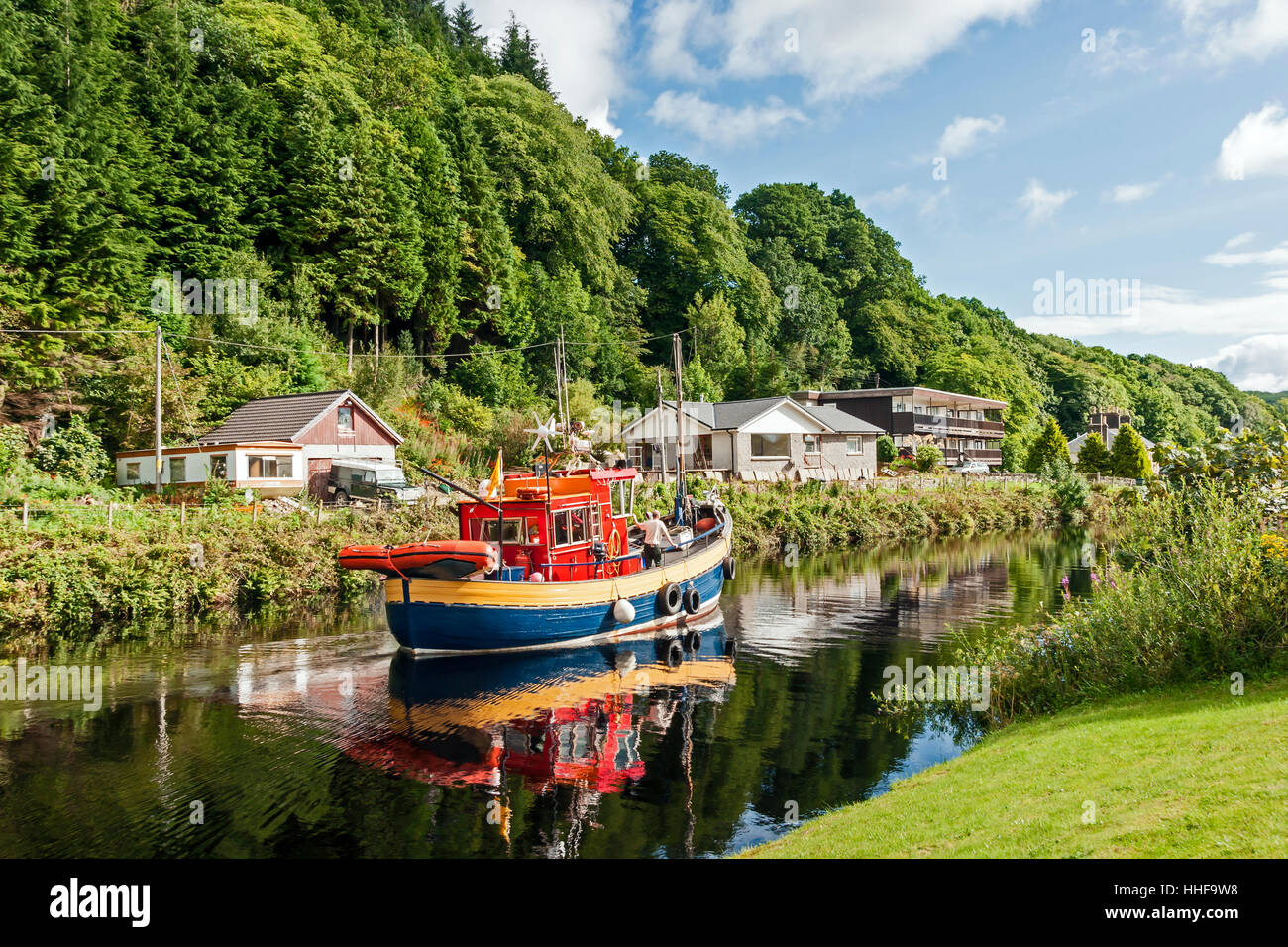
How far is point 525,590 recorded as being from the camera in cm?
1956

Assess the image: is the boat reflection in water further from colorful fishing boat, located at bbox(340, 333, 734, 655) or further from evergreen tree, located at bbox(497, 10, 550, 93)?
evergreen tree, located at bbox(497, 10, 550, 93)

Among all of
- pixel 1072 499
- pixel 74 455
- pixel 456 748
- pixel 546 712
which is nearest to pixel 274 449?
pixel 74 455

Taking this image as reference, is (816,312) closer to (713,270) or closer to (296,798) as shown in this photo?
(713,270)

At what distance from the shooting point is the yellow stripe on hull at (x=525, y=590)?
1897 centimetres

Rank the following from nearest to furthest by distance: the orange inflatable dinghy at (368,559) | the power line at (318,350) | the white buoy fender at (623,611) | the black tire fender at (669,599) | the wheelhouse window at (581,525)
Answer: the orange inflatable dinghy at (368,559) < the white buoy fender at (623,611) < the wheelhouse window at (581,525) < the black tire fender at (669,599) < the power line at (318,350)

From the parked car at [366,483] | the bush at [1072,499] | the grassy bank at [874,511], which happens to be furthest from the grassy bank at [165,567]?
the bush at [1072,499]

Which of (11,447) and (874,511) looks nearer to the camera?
(11,447)

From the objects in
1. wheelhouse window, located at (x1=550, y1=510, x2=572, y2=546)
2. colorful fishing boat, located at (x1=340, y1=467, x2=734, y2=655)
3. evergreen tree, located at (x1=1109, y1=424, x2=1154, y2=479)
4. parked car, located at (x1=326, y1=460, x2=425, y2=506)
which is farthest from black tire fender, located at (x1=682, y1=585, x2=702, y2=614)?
evergreen tree, located at (x1=1109, y1=424, x2=1154, y2=479)

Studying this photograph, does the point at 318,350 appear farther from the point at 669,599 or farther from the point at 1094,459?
the point at 1094,459

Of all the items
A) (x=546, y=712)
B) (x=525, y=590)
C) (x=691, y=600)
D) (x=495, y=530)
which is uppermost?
(x=495, y=530)

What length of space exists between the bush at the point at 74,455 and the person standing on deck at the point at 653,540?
70.5 ft

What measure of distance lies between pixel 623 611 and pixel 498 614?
11.1ft

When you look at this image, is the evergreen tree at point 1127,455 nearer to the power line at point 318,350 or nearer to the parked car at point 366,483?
the power line at point 318,350

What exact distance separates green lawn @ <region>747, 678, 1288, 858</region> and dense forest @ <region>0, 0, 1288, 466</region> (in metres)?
10.1
